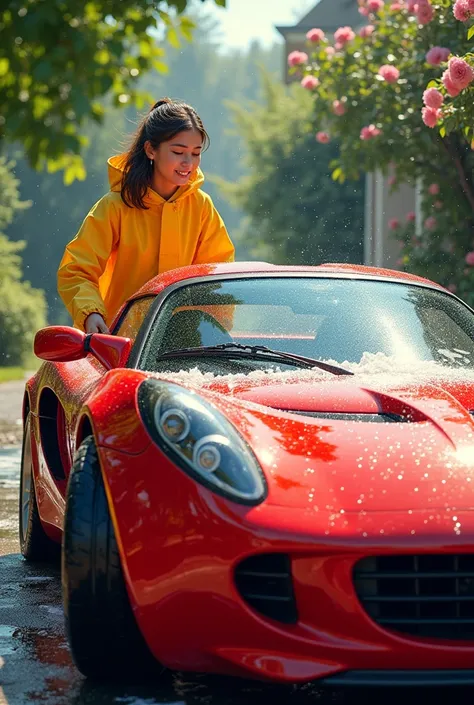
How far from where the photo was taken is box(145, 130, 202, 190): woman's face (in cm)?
630

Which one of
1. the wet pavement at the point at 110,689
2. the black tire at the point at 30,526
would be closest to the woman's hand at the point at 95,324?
the black tire at the point at 30,526

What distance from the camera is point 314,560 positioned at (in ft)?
11.1

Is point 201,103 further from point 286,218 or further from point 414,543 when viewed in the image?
point 414,543

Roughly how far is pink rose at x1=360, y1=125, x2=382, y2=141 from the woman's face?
6686 millimetres

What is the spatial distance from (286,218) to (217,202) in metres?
78.3

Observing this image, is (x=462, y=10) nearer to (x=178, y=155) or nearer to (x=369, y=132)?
(x=178, y=155)

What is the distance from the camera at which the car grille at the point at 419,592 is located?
3.42m

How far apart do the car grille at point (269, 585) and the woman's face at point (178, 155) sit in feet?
10.3

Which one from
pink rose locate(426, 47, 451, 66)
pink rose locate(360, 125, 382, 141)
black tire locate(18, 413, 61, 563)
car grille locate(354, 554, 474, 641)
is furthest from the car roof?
pink rose locate(360, 125, 382, 141)

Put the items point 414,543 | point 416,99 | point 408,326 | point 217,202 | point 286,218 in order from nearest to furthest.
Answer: point 414,543 → point 408,326 → point 416,99 → point 286,218 → point 217,202

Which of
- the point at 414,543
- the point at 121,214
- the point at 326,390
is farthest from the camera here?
the point at 121,214

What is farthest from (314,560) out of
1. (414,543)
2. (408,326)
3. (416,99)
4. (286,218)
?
(286,218)

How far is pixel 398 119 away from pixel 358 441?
9559 mm

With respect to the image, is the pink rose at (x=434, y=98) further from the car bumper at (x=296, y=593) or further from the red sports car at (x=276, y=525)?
the car bumper at (x=296, y=593)
